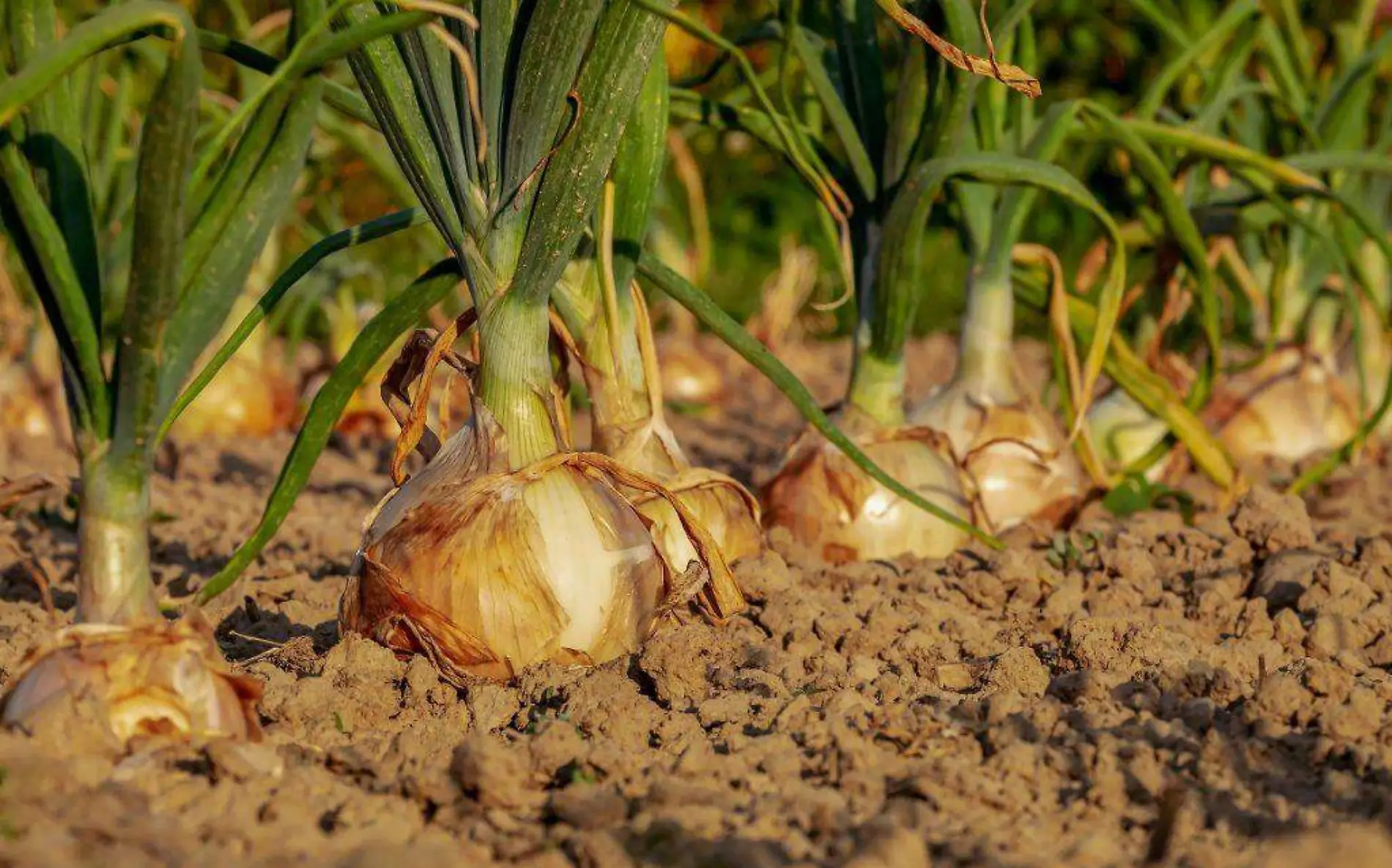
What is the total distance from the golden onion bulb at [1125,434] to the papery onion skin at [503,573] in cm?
142

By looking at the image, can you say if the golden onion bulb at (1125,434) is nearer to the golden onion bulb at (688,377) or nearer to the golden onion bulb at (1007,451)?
the golden onion bulb at (1007,451)

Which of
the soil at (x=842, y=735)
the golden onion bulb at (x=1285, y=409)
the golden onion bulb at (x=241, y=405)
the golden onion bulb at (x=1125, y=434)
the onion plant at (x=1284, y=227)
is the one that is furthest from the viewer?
the golden onion bulb at (x=241, y=405)

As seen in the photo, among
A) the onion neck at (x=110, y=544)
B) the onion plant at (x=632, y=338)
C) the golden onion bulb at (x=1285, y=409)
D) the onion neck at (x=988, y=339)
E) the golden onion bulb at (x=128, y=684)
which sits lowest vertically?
the golden onion bulb at (x=128, y=684)

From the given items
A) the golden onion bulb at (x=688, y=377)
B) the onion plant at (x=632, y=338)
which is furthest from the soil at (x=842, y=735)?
the golden onion bulb at (x=688, y=377)

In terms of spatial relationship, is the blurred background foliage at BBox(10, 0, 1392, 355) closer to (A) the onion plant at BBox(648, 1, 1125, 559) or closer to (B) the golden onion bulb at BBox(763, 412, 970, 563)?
(A) the onion plant at BBox(648, 1, 1125, 559)

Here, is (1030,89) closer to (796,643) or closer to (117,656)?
(796,643)

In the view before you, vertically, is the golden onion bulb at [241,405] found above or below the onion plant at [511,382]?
above

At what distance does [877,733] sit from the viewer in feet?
4.59

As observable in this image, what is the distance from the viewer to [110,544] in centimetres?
135

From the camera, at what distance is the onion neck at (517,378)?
5.41 feet

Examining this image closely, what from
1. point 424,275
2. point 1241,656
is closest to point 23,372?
point 424,275

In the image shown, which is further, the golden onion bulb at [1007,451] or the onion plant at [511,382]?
the golden onion bulb at [1007,451]

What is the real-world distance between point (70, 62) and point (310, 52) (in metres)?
0.20

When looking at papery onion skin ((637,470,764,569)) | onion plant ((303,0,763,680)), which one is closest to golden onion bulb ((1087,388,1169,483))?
papery onion skin ((637,470,764,569))
